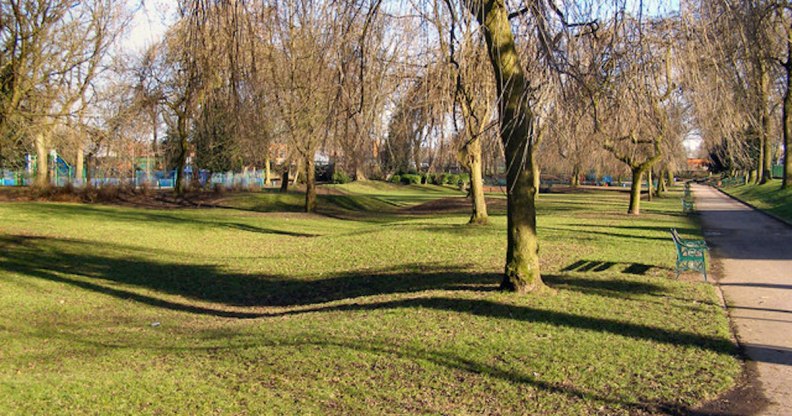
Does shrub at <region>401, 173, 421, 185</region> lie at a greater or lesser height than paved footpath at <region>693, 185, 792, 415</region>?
greater

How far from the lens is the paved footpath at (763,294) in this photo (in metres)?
6.34

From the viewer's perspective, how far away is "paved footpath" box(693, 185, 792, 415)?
634 centimetres

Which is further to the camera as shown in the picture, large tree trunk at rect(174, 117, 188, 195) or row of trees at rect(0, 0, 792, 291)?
large tree trunk at rect(174, 117, 188, 195)

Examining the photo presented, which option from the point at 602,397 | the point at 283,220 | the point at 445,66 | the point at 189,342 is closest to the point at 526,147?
the point at 445,66

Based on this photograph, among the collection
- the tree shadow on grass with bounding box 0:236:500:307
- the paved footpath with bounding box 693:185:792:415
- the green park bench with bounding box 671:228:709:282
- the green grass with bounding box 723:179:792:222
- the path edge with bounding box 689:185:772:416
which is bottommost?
the tree shadow on grass with bounding box 0:236:500:307

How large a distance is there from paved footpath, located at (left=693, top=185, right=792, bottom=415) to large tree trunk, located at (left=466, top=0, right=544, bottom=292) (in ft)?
9.10

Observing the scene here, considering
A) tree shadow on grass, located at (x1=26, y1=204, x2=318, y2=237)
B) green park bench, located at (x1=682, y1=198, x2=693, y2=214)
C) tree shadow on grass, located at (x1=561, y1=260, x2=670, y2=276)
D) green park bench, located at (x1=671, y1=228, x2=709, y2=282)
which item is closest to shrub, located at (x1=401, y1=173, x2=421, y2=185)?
green park bench, located at (x1=682, y1=198, x2=693, y2=214)

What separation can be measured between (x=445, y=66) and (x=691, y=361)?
5030 mm

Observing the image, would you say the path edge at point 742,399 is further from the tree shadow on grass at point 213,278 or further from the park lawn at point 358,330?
the tree shadow on grass at point 213,278

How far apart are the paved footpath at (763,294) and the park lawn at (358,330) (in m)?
0.35

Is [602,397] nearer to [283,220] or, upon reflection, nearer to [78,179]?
[283,220]

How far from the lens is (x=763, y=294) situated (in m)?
10.7

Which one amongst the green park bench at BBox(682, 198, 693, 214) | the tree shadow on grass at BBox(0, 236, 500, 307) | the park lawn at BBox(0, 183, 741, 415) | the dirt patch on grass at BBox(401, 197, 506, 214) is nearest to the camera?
the park lawn at BBox(0, 183, 741, 415)

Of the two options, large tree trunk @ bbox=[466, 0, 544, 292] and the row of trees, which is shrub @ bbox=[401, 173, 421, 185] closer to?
the row of trees
